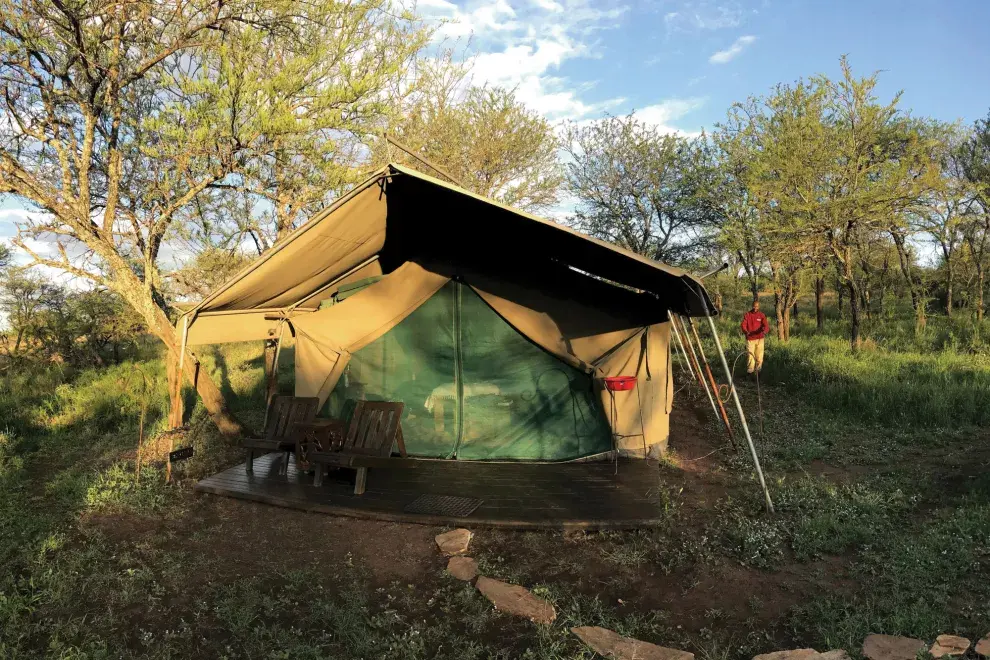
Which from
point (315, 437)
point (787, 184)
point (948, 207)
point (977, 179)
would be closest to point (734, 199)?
point (787, 184)

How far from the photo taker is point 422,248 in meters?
6.25

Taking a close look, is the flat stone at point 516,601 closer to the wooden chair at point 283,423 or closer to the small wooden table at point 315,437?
the small wooden table at point 315,437

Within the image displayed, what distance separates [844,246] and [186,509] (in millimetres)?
11066

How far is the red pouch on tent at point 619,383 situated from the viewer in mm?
5805

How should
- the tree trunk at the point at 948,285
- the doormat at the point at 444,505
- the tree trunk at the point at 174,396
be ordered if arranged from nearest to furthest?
the doormat at the point at 444,505 → the tree trunk at the point at 174,396 → the tree trunk at the point at 948,285

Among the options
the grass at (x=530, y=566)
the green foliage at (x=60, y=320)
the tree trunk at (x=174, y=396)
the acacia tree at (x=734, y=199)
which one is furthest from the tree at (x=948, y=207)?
the green foliage at (x=60, y=320)

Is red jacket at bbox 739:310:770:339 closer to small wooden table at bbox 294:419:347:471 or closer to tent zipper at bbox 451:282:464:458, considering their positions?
tent zipper at bbox 451:282:464:458

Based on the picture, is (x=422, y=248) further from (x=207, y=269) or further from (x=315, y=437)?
(x=207, y=269)

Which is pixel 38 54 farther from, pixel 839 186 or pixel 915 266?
pixel 915 266

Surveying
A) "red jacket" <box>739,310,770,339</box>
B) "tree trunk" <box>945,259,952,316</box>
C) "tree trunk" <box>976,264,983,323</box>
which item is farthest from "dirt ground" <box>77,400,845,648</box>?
"tree trunk" <box>945,259,952,316</box>

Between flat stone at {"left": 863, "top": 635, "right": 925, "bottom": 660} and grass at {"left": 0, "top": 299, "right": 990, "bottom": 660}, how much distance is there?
103 mm

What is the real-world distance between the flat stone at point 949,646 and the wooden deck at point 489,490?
1837 millimetres

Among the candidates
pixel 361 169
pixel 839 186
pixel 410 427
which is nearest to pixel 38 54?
pixel 361 169

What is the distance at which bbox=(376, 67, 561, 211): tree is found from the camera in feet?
48.8
